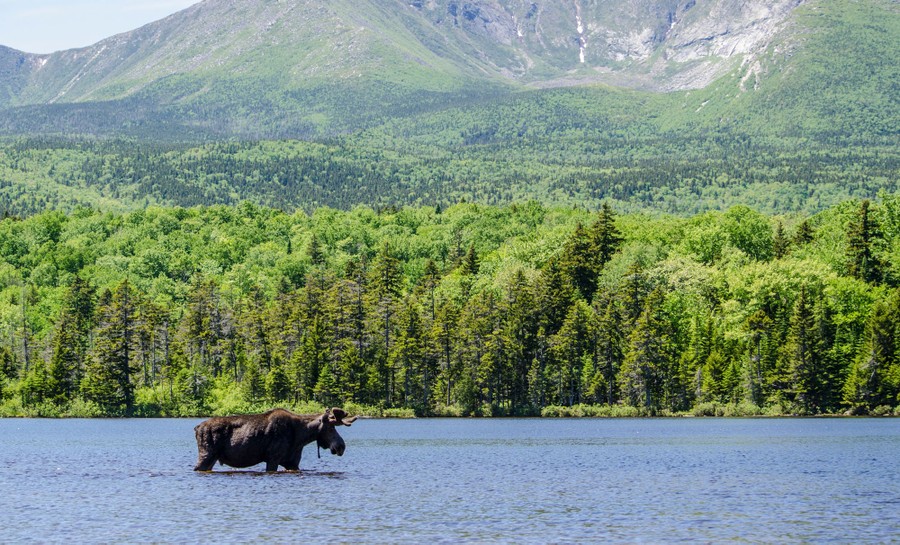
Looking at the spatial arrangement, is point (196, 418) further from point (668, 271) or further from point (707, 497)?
A: point (707, 497)

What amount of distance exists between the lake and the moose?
2.78ft

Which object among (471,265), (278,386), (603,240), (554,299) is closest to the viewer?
(278,386)

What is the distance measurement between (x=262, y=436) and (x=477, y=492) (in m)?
9.68

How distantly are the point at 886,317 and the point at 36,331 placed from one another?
113 metres

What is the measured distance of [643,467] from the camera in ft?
205

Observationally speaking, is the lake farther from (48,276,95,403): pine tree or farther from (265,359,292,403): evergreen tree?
(48,276,95,403): pine tree

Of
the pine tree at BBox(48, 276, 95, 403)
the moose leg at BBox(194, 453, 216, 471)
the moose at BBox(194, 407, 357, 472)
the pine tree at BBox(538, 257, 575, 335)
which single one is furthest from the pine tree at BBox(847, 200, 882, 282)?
the moose leg at BBox(194, 453, 216, 471)

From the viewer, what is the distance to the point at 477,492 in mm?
50719

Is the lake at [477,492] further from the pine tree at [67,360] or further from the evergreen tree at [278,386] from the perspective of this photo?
the pine tree at [67,360]

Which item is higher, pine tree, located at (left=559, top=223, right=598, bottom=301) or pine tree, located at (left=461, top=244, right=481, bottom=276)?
pine tree, located at (left=461, top=244, right=481, bottom=276)

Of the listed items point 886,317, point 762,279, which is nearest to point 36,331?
point 762,279

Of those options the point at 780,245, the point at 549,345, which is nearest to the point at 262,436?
the point at 549,345

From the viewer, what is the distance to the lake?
39.6 metres

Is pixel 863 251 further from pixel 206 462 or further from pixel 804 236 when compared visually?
pixel 206 462
